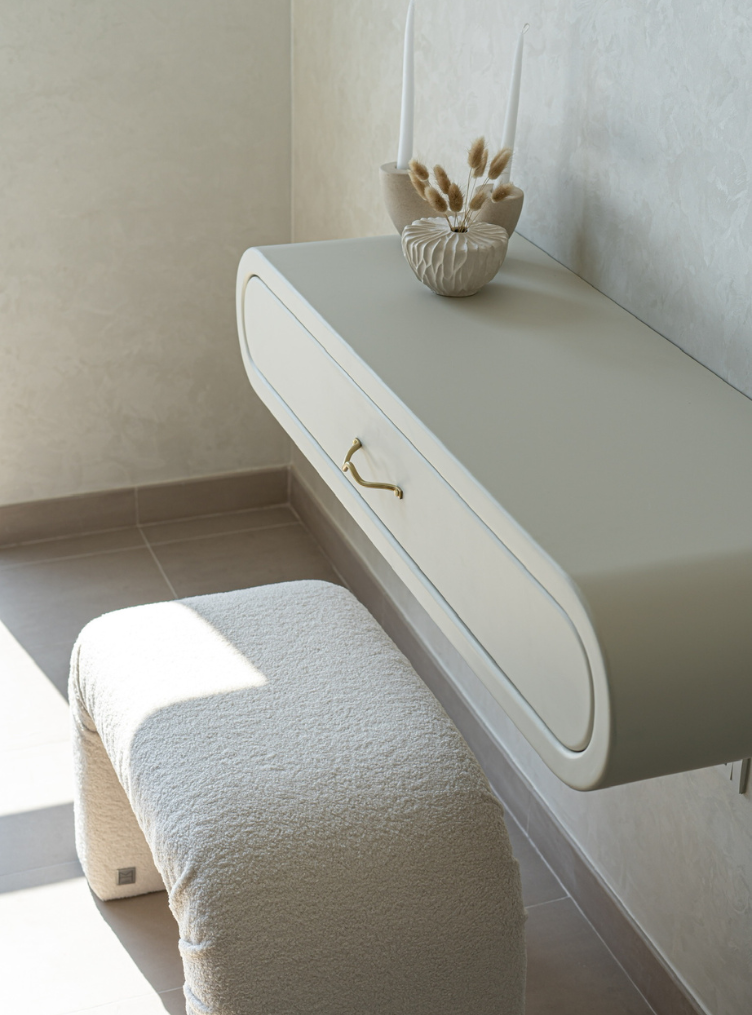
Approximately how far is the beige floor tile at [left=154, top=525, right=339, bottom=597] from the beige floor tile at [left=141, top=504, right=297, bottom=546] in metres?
0.03

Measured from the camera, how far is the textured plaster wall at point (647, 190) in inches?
41.0

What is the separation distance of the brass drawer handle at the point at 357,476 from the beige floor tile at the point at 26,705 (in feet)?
3.32

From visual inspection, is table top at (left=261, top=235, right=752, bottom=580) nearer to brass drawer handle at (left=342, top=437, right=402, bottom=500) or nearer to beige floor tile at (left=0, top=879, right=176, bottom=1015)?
brass drawer handle at (left=342, top=437, right=402, bottom=500)

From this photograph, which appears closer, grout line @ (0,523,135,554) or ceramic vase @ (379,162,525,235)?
ceramic vase @ (379,162,525,235)

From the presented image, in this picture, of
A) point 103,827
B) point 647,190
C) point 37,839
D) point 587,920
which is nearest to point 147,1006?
point 103,827

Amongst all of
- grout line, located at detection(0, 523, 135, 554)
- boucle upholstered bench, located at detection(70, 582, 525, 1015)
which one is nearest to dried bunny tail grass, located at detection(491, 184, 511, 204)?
boucle upholstered bench, located at detection(70, 582, 525, 1015)

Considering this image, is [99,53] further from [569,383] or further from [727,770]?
[727,770]

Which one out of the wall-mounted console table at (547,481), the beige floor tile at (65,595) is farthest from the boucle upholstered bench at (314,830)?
the beige floor tile at (65,595)

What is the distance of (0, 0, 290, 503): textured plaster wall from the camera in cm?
211

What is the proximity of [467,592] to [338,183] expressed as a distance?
137 cm

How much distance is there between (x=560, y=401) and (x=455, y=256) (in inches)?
9.2

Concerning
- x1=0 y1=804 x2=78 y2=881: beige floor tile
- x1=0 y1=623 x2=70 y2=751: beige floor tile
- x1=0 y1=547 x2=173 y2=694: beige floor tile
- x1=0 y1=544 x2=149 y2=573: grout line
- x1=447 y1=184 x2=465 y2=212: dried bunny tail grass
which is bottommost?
x1=0 y1=544 x2=149 y2=573: grout line

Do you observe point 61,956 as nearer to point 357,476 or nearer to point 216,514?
point 357,476

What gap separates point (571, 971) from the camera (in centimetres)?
147
